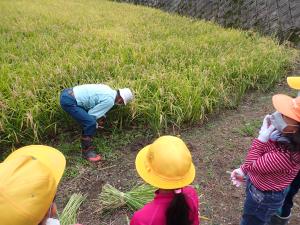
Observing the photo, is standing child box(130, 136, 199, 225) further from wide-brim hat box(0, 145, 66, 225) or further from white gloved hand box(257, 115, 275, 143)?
white gloved hand box(257, 115, 275, 143)

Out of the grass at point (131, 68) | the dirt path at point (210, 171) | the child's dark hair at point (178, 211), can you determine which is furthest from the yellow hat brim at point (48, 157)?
the grass at point (131, 68)

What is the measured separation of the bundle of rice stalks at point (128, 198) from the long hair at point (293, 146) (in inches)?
52.6

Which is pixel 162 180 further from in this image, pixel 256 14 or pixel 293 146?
pixel 256 14

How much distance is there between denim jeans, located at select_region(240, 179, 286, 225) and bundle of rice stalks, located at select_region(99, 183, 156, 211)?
0.94 meters

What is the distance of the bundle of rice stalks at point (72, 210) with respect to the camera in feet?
9.23

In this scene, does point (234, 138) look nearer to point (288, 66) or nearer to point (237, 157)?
point (237, 157)

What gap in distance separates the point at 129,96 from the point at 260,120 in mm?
1746

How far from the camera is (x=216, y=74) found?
5.21m

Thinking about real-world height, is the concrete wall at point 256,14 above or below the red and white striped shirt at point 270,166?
below

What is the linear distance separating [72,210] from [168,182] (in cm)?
149

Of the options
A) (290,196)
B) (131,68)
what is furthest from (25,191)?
(131,68)

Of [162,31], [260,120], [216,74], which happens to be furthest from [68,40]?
[260,120]

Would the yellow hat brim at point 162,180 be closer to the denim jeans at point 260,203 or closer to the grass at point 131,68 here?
the denim jeans at point 260,203

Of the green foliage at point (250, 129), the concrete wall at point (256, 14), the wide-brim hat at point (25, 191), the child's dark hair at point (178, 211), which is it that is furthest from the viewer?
the concrete wall at point (256, 14)
